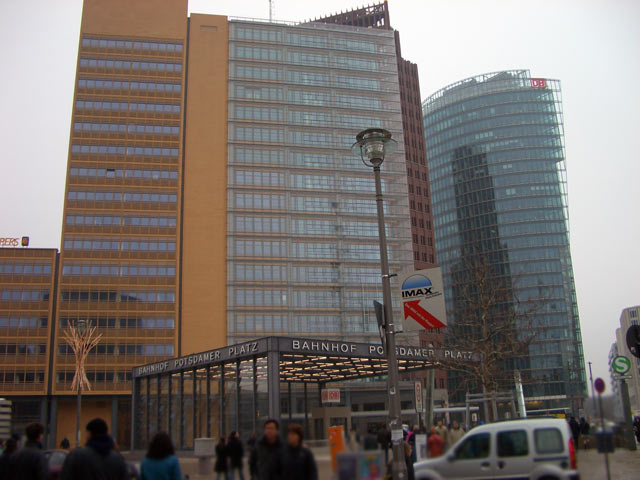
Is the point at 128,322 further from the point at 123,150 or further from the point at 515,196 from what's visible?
the point at 515,196

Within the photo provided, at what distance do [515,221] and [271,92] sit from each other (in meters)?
68.1

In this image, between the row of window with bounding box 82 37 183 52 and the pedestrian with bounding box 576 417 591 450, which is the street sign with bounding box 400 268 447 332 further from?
the row of window with bounding box 82 37 183 52

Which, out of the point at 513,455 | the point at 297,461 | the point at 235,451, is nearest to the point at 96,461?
the point at 297,461

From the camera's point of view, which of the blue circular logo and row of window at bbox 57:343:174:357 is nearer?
the blue circular logo

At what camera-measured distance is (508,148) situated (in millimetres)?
136375

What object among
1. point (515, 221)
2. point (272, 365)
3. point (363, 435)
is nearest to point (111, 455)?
point (363, 435)

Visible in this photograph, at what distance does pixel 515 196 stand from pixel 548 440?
127713 millimetres

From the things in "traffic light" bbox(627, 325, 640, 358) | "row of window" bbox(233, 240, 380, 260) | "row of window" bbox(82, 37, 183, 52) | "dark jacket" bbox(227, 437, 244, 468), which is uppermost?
"row of window" bbox(82, 37, 183, 52)

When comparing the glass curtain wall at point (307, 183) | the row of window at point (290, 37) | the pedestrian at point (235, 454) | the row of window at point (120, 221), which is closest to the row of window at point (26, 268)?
the row of window at point (120, 221)

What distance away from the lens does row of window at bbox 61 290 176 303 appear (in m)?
75.7

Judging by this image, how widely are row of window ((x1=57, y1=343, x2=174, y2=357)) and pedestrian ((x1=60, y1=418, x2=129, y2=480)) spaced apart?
71.0m

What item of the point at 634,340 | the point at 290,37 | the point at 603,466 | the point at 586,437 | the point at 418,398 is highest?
the point at 290,37

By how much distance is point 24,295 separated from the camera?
7481 cm

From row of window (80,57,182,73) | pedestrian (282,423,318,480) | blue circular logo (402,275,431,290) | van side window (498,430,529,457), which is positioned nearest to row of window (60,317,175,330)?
row of window (80,57,182,73)
